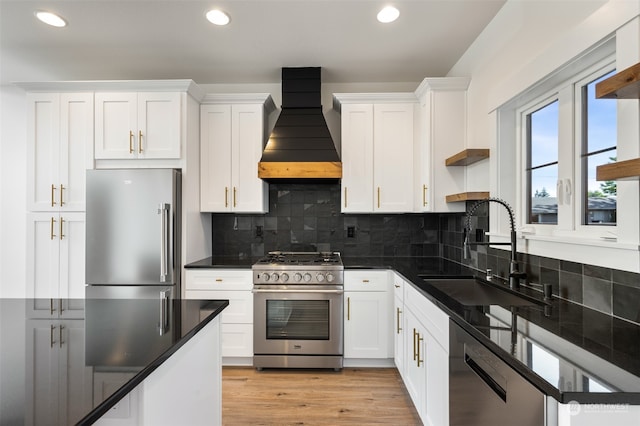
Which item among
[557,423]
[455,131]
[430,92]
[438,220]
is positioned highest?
[430,92]

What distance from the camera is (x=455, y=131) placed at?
2.86m

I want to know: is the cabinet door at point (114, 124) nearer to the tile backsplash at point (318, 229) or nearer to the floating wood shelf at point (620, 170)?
the tile backsplash at point (318, 229)

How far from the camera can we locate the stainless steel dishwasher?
940 millimetres

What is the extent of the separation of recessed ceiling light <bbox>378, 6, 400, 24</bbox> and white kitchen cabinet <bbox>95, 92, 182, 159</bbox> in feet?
5.76

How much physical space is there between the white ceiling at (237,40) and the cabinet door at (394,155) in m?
0.42

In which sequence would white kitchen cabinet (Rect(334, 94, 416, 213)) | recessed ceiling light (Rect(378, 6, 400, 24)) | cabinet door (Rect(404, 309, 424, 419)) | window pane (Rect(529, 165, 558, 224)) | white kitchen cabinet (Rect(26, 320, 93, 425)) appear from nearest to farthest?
1. white kitchen cabinet (Rect(26, 320, 93, 425))
2. window pane (Rect(529, 165, 558, 224))
3. cabinet door (Rect(404, 309, 424, 419))
4. recessed ceiling light (Rect(378, 6, 400, 24))
5. white kitchen cabinet (Rect(334, 94, 416, 213))

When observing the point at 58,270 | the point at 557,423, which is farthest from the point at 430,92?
the point at 58,270

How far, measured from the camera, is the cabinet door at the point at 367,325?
9.32ft

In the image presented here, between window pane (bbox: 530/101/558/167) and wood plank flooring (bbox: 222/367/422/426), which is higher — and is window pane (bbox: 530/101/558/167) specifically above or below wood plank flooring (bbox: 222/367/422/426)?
above

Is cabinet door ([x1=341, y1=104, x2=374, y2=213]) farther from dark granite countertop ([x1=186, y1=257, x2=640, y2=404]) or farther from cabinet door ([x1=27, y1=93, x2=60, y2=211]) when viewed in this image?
cabinet door ([x1=27, y1=93, x2=60, y2=211])

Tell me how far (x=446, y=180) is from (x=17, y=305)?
289cm

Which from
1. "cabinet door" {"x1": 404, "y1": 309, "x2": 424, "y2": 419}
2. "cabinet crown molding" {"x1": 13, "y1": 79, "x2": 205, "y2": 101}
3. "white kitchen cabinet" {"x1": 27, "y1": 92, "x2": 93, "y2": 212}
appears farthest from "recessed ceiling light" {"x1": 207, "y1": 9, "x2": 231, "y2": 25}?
"cabinet door" {"x1": 404, "y1": 309, "x2": 424, "y2": 419}

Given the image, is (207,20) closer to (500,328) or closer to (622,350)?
(500,328)

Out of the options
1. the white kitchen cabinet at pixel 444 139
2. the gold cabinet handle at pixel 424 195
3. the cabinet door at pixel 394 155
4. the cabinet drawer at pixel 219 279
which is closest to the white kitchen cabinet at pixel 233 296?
the cabinet drawer at pixel 219 279
